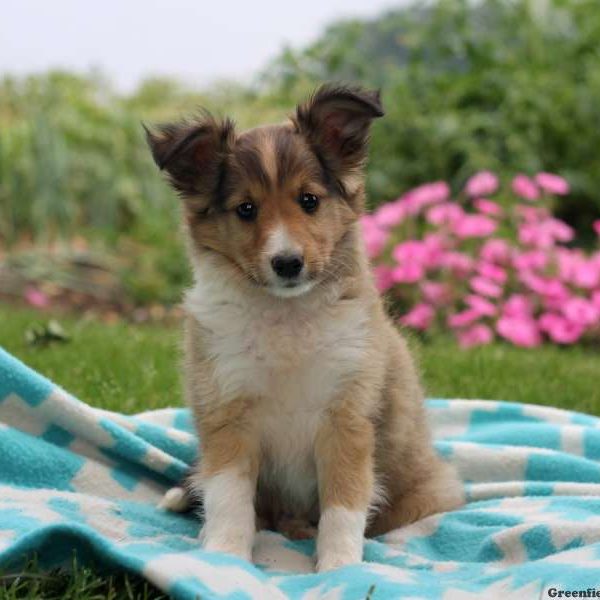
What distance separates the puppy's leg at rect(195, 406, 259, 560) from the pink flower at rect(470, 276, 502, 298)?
502 cm

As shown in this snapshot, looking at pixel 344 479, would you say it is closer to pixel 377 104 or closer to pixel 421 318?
pixel 377 104

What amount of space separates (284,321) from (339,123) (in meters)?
0.78

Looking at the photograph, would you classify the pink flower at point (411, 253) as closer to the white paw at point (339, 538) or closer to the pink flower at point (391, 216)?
the pink flower at point (391, 216)

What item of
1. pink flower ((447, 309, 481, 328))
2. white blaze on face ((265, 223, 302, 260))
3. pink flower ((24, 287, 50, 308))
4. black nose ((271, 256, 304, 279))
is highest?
white blaze on face ((265, 223, 302, 260))


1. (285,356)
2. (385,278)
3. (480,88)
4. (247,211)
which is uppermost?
(247,211)

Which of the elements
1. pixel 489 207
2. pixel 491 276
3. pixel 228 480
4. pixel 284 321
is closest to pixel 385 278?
pixel 491 276

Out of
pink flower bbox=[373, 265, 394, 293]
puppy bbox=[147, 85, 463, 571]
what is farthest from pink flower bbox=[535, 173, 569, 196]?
puppy bbox=[147, 85, 463, 571]

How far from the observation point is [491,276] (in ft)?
28.9

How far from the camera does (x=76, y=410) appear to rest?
4.55m

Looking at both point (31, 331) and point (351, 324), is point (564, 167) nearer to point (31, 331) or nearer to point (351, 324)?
point (31, 331)

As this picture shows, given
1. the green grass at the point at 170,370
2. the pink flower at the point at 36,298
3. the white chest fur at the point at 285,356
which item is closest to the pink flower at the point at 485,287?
the green grass at the point at 170,370

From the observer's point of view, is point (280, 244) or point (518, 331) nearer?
point (280, 244)

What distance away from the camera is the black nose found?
12.0 ft

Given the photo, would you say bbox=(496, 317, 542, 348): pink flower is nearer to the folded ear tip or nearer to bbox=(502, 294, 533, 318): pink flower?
bbox=(502, 294, 533, 318): pink flower
